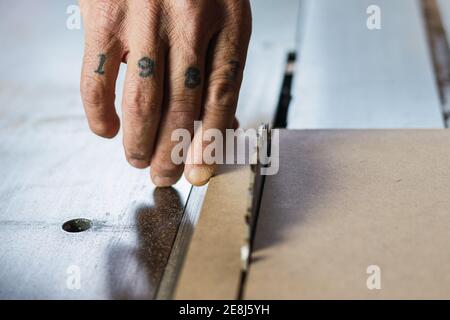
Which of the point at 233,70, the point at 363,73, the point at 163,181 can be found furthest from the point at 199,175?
the point at 363,73

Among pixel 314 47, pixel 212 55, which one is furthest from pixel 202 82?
pixel 314 47

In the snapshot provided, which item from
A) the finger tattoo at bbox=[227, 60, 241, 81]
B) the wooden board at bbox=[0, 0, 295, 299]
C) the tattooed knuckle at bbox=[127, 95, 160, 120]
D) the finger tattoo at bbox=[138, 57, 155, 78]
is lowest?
the wooden board at bbox=[0, 0, 295, 299]

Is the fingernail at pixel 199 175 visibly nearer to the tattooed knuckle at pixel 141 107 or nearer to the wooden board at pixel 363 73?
the tattooed knuckle at pixel 141 107

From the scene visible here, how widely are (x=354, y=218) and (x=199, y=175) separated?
303 millimetres

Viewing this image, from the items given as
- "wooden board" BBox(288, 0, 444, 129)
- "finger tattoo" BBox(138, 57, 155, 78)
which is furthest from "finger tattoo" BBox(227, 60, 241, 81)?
"wooden board" BBox(288, 0, 444, 129)

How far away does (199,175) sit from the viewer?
1.04 m

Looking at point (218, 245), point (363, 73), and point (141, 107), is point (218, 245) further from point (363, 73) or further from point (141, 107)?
point (363, 73)

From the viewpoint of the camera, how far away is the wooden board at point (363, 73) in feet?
4.80

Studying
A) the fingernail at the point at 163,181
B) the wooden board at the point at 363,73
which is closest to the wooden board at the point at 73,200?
the fingernail at the point at 163,181

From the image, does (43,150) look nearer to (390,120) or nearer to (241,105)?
(241,105)

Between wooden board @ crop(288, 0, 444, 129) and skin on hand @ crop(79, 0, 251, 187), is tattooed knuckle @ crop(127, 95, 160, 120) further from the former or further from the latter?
wooden board @ crop(288, 0, 444, 129)

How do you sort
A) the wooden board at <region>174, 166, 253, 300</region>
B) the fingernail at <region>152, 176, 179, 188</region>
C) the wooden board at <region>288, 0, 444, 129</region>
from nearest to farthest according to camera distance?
the wooden board at <region>174, 166, 253, 300</region>, the fingernail at <region>152, 176, 179, 188</region>, the wooden board at <region>288, 0, 444, 129</region>

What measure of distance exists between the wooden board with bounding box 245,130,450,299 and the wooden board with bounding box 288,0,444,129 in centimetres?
26

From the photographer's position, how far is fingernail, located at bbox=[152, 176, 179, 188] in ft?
3.50
